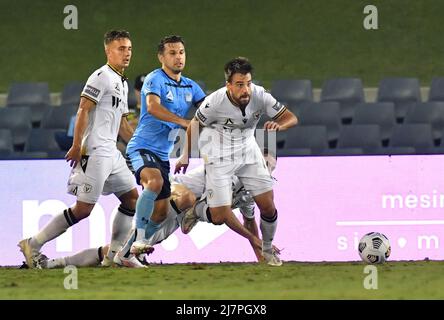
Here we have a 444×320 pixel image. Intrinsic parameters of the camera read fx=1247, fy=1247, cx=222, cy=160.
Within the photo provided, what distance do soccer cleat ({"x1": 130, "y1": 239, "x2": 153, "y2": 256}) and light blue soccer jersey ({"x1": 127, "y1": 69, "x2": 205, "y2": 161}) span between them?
876mm

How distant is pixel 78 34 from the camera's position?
1944 cm

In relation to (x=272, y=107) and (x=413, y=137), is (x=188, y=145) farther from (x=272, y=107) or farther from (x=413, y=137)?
(x=413, y=137)

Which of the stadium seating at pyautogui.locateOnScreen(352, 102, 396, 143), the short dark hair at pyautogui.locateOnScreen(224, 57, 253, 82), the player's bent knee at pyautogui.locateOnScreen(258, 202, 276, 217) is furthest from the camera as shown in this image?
the stadium seating at pyautogui.locateOnScreen(352, 102, 396, 143)

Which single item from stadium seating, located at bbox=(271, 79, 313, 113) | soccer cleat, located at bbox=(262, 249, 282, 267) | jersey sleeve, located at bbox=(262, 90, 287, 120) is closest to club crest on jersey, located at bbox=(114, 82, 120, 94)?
jersey sleeve, located at bbox=(262, 90, 287, 120)

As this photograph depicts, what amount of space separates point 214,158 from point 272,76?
7.86m

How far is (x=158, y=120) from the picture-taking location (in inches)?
449

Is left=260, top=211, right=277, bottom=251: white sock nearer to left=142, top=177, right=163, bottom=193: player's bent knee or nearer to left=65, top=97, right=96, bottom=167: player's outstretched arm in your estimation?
left=142, top=177, right=163, bottom=193: player's bent knee

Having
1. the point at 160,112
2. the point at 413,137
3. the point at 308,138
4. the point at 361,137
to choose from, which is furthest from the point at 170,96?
the point at 413,137

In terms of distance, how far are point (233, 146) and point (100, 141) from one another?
1.21 metres

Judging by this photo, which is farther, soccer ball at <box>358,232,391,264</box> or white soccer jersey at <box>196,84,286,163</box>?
soccer ball at <box>358,232,391,264</box>

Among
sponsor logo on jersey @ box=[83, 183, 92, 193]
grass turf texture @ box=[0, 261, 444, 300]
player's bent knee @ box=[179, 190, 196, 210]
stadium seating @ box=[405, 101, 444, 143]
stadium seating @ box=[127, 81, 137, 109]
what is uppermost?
stadium seating @ box=[127, 81, 137, 109]

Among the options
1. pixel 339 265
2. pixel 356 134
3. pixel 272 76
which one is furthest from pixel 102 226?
pixel 272 76

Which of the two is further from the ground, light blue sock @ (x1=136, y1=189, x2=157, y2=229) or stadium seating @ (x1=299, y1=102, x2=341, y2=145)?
stadium seating @ (x1=299, y1=102, x2=341, y2=145)

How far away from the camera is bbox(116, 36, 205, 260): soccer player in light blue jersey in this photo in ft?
36.5
